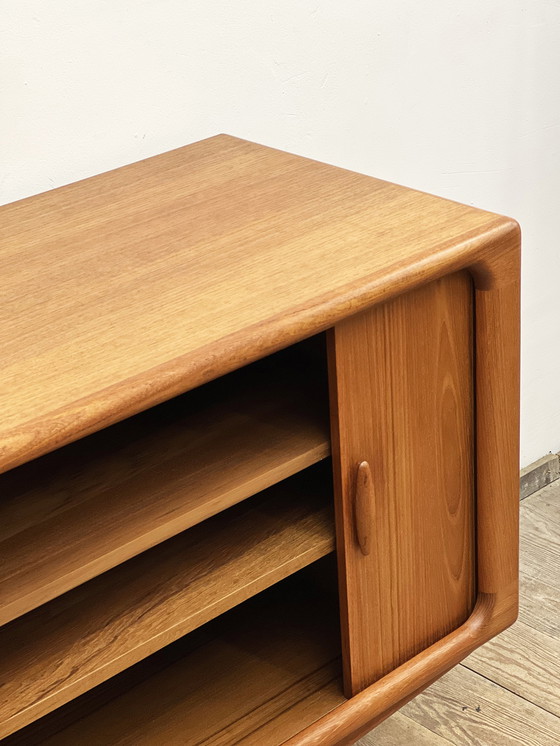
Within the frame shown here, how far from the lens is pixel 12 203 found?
1.01 metres

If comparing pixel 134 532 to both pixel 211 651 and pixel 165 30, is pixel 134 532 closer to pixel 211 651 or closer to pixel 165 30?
pixel 211 651

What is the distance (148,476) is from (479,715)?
711 mm

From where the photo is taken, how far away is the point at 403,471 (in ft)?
2.92

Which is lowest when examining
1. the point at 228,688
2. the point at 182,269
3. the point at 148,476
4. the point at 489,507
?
the point at 228,688

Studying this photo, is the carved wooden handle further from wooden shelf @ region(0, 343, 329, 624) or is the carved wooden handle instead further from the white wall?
the white wall

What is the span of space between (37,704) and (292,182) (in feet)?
1.69

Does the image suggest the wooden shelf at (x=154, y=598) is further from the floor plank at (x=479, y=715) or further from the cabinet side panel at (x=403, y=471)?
the floor plank at (x=479, y=715)

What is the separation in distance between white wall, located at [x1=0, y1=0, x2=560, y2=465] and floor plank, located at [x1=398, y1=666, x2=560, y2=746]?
526 mm

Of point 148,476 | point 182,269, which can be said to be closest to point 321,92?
point 182,269

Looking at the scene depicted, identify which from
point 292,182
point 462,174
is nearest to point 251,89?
point 292,182

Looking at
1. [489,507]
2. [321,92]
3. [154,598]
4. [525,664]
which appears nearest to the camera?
[154,598]

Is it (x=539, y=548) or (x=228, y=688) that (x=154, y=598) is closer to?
(x=228, y=688)

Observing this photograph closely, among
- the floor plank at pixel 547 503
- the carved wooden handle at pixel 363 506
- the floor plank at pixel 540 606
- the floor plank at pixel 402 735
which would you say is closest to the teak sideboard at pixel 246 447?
the carved wooden handle at pixel 363 506

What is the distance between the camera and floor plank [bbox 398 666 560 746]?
128 centimetres
